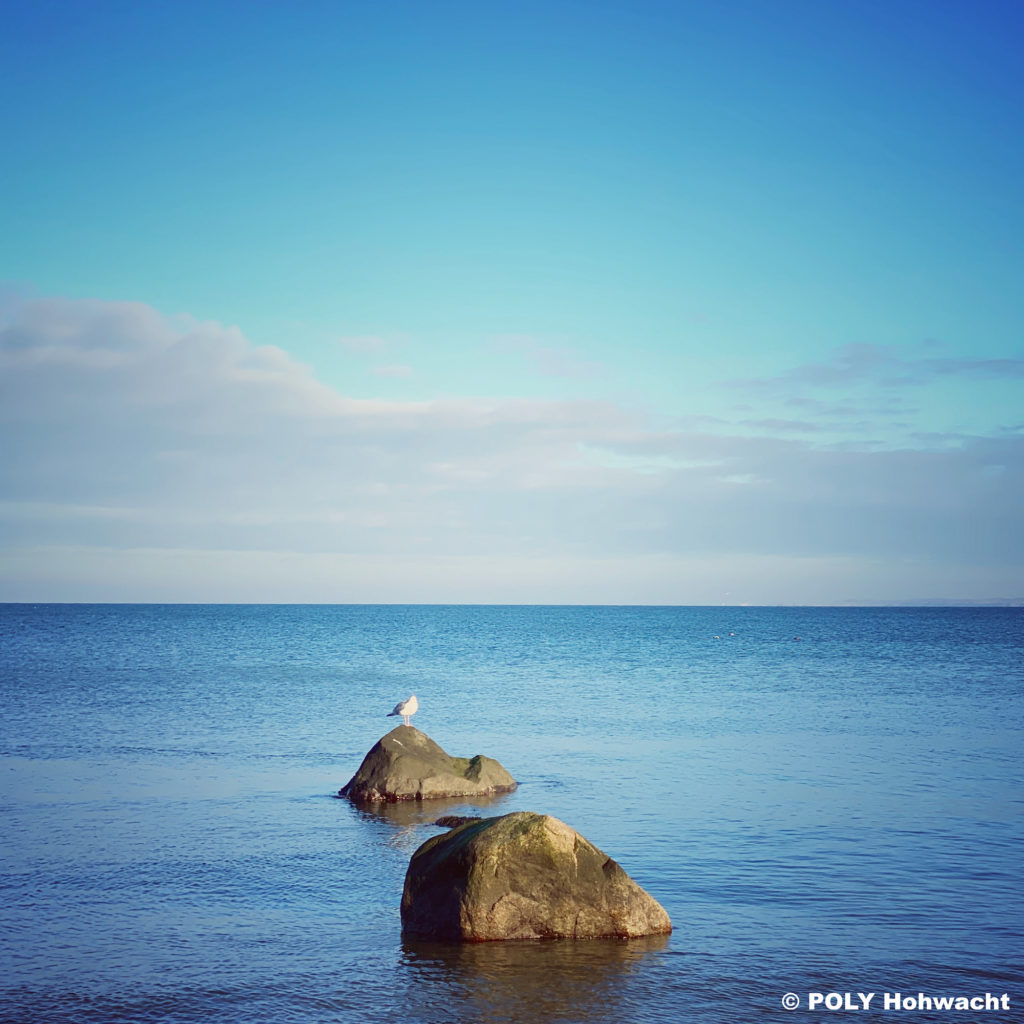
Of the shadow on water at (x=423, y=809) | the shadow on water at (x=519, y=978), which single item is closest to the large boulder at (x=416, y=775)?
the shadow on water at (x=423, y=809)

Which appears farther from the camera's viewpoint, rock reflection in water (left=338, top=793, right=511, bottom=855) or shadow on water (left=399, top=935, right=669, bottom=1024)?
rock reflection in water (left=338, top=793, right=511, bottom=855)

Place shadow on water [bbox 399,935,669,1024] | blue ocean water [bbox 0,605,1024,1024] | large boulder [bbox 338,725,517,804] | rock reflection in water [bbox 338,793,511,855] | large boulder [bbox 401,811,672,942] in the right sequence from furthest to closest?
large boulder [bbox 338,725,517,804] < rock reflection in water [bbox 338,793,511,855] < large boulder [bbox 401,811,672,942] < blue ocean water [bbox 0,605,1024,1024] < shadow on water [bbox 399,935,669,1024]

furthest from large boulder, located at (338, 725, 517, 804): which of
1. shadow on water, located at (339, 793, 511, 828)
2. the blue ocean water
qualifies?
the blue ocean water

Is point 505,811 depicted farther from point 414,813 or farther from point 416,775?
point 416,775

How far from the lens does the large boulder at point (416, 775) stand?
72.9 ft

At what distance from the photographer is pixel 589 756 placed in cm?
2812

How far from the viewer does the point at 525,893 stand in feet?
42.9

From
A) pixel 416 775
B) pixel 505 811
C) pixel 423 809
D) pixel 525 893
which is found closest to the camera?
pixel 525 893

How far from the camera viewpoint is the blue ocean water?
11203 mm

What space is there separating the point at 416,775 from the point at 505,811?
A: 2652 millimetres

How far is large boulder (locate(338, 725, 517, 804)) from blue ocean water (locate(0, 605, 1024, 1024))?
2.39 feet

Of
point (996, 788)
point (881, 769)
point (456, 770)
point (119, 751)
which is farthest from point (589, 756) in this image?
point (119, 751)

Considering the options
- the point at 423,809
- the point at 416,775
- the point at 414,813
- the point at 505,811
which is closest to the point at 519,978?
the point at 505,811

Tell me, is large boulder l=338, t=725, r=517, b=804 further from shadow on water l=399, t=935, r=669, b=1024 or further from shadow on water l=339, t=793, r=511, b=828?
shadow on water l=399, t=935, r=669, b=1024
